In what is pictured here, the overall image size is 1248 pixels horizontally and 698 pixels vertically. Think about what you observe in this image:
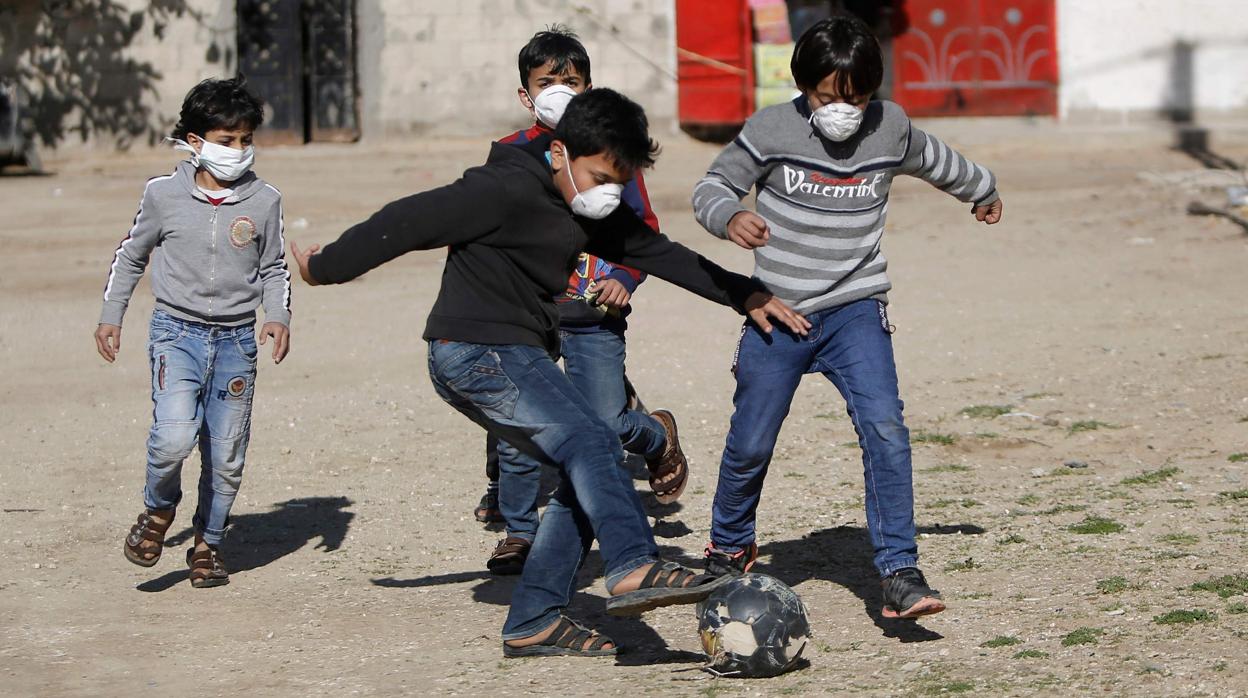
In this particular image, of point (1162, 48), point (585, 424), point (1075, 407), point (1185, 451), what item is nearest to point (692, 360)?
point (1075, 407)

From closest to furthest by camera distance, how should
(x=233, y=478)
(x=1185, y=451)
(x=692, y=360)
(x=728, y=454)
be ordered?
1. (x=728, y=454)
2. (x=233, y=478)
3. (x=1185, y=451)
4. (x=692, y=360)

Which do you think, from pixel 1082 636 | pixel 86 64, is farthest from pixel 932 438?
pixel 86 64

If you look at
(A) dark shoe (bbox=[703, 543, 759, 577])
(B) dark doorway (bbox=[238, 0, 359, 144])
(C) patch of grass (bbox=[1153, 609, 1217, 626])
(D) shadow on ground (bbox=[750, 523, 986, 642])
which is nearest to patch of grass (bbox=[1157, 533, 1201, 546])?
(D) shadow on ground (bbox=[750, 523, 986, 642])

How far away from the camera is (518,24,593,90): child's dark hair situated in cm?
609

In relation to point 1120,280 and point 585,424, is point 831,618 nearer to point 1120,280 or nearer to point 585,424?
point 585,424

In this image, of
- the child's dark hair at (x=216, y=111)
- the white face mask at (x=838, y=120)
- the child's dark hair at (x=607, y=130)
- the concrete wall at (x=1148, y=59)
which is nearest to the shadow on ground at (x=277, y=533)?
the child's dark hair at (x=216, y=111)

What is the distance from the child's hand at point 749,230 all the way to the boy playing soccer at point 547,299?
227mm

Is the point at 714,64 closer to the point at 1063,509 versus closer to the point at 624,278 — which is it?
the point at 1063,509

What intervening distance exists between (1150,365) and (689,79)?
10.8 m

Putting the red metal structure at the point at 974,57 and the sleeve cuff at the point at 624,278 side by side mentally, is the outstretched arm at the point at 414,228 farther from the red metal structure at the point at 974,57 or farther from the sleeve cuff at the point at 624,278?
the red metal structure at the point at 974,57

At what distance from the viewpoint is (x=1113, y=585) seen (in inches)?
209

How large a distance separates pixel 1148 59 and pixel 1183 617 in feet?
53.4

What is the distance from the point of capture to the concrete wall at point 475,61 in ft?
62.8

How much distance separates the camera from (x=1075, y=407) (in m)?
8.23
